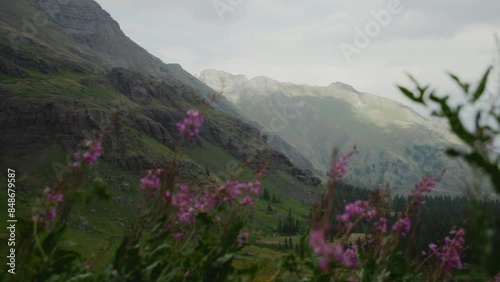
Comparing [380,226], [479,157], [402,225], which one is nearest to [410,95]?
[479,157]

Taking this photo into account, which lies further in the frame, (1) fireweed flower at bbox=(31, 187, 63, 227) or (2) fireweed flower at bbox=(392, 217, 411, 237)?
(2) fireweed flower at bbox=(392, 217, 411, 237)

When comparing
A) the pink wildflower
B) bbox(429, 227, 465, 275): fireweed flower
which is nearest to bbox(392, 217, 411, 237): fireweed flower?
bbox(429, 227, 465, 275): fireweed flower

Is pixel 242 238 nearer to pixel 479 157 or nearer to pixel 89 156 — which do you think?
pixel 89 156

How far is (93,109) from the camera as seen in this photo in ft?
463

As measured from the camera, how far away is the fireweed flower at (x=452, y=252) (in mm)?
6148

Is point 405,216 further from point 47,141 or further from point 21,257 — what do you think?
point 47,141

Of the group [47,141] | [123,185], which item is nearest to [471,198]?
[123,185]

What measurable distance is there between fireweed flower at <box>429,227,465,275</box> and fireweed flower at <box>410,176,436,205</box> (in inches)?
30.3

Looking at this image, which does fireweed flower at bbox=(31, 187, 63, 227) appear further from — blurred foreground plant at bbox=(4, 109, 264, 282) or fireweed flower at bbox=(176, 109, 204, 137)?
fireweed flower at bbox=(176, 109, 204, 137)

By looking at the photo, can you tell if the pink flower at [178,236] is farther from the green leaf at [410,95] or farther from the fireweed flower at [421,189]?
the green leaf at [410,95]

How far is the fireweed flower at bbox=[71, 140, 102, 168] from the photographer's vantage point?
5080 mm

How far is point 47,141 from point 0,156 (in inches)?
537

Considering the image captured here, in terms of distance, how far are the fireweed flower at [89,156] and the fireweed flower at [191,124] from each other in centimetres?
111

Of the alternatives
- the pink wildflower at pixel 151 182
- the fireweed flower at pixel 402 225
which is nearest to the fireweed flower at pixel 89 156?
the pink wildflower at pixel 151 182
